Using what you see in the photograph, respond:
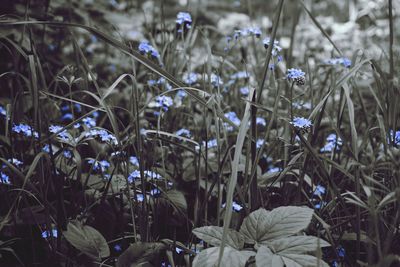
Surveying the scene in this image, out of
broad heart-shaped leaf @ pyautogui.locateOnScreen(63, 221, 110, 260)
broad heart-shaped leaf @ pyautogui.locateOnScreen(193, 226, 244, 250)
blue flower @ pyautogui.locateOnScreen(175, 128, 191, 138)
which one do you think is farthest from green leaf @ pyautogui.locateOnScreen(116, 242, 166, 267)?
blue flower @ pyautogui.locateOnScreen(175, 128, 191, 138)

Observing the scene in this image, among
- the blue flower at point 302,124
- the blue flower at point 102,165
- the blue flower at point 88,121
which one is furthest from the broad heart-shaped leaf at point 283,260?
the blue flower at point 88,121

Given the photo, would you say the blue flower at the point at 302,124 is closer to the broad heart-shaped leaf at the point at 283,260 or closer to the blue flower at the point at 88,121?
the broad heart-shaped leaf at the point at 283,260

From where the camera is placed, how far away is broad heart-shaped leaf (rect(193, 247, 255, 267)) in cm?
110

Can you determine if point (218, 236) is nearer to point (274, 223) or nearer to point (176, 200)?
point (274, 223)

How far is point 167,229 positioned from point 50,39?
1801mm

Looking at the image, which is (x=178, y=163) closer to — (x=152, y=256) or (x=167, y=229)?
(x=167, y=229)

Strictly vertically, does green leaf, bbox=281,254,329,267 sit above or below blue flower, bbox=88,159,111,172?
below

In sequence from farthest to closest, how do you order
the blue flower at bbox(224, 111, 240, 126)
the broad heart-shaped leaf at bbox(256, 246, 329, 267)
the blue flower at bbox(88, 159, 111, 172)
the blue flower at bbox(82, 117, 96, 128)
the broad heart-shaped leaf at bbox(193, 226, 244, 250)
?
the blue flower at bbox(224, 111, 240, 126), the blue flower at bbox(82, 117, 96, 128), the blue flower at bbox(88, 159, 111, 172), the broad heart-shaped leaf at bbox(193, 226, 244, 250), the broad heart-shaped leaf at bbox(256, 246, 329, 267)

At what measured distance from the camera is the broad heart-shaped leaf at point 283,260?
1.07 metres

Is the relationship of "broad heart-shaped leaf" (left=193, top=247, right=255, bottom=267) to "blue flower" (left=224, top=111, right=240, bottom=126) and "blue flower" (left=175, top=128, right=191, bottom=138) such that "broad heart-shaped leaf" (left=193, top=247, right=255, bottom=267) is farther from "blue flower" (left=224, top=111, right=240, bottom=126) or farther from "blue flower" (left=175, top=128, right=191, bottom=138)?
"blue flower" (left=224, top=111, right=240, bottom=126)

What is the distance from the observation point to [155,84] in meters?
1.99

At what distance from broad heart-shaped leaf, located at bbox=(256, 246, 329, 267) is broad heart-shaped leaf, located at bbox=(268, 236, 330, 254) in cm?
2

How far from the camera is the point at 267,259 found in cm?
109

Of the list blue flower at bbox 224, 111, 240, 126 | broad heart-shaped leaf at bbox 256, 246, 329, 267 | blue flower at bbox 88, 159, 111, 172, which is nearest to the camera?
broad heart-shaped leaf at bbox 256, 246, 329, 267
